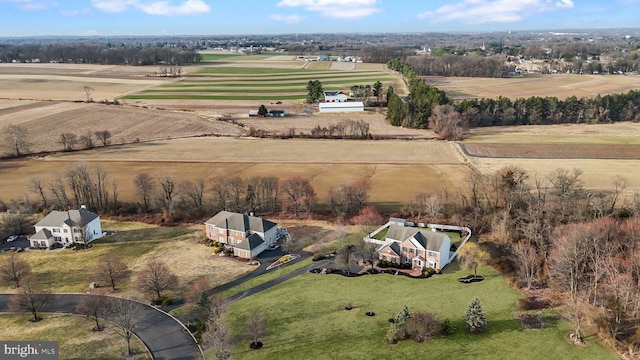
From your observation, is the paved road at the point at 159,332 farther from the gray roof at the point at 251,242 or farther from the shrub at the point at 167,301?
the gray roof at the point at 251,242

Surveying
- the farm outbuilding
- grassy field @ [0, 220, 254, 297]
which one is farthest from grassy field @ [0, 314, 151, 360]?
the farm outbuilding

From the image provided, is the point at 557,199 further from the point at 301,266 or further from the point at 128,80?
the point at 128,80

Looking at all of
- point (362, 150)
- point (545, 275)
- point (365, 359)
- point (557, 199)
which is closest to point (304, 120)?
point (362, 150)

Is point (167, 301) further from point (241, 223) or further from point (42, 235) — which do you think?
point (42, 235)

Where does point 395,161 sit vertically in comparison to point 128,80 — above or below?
below

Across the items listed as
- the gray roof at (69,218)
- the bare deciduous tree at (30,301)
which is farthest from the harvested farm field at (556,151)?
the bare deciduous tree at (30,301)
